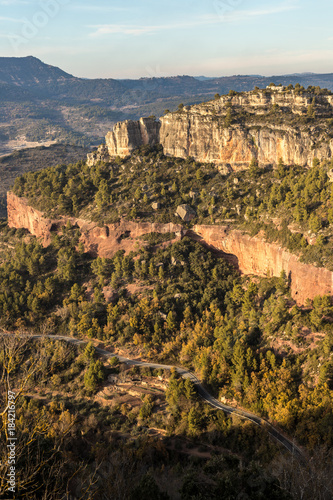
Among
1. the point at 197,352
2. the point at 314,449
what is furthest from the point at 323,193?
the point at 314,449

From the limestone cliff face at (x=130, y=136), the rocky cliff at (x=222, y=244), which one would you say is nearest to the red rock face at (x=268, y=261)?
the rocky cliff at (x=222, y=244)

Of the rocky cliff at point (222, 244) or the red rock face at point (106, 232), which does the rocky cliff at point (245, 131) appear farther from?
the red rock face at point (106, 232)

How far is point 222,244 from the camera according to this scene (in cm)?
7794

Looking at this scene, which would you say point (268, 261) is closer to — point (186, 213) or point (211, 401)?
point (186, 213)

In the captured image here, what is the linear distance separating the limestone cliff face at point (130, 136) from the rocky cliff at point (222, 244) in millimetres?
26661

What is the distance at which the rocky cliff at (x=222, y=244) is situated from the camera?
5972 cm

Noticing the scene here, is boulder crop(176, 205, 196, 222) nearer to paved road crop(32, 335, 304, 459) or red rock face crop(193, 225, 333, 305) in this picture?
red rock face crop(193, 225, 333, 305)

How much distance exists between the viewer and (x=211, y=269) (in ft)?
252

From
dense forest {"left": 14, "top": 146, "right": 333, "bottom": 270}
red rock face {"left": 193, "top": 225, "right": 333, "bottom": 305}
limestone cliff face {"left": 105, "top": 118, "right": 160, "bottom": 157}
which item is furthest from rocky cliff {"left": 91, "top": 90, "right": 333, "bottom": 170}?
red rock face {"left": 193, "top": 225, "right": 333, "bottom": 305}

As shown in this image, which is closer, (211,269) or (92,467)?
(92,467)

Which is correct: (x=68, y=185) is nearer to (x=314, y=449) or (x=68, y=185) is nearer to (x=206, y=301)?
(x=206, y=301)

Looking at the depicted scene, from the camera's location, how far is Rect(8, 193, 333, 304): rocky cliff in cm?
5972

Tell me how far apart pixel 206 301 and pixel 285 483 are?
41271 mm

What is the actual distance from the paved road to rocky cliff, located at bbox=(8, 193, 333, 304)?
73.6ft
